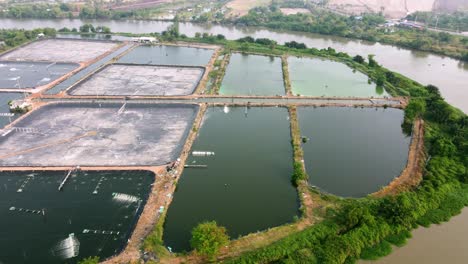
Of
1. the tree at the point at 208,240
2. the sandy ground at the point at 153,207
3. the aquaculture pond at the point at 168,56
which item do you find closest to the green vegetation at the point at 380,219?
the tree at the point at 208,240

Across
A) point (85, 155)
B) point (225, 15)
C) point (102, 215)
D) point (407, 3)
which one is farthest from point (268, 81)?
point (407, 3)

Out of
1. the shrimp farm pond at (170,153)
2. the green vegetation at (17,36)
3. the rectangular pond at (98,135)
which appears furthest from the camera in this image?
the green vegetation at (17,36)

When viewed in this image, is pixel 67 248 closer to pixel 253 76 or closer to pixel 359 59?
pixel 253 76

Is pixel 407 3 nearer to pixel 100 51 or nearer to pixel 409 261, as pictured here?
pixel 100 51

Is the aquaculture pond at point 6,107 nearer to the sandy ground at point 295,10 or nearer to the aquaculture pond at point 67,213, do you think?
the aquaculture pond at point 67,213

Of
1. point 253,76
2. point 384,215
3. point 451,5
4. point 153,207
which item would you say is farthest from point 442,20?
point 153,207

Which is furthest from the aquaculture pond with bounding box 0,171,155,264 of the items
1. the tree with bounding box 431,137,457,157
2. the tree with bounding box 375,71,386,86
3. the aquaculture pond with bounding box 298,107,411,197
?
the tree with bounding box 375,71,386,86

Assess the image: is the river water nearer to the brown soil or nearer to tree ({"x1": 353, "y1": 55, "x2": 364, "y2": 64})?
tree ({"x1": 353, "y1": 55, "x2": 364, "y2": 64})
